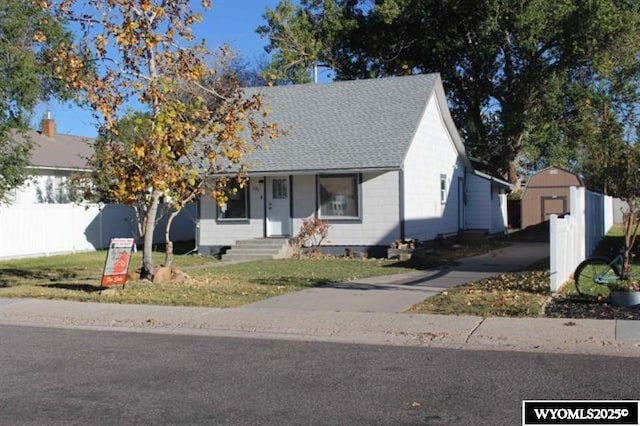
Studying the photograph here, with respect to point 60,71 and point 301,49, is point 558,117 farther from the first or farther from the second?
point 60,71

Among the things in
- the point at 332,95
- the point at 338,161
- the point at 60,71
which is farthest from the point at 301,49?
the point at 60,71

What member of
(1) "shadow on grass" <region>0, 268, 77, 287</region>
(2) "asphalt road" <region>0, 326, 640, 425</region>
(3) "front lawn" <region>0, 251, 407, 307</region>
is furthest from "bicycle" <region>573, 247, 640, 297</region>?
Answer: (1) "shadow on grass" <region>0, 268, 77, 287</region>

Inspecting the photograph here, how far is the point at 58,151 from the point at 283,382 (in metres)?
26.3

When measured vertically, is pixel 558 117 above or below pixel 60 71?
above

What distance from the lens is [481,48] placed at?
36.2 metres

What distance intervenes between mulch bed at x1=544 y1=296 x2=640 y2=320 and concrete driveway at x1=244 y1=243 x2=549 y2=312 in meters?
2.30

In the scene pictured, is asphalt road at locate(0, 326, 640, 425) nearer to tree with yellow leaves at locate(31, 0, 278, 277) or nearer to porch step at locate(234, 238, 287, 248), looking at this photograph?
tree with yellow leaves at locate(31, 0, 278, 277)

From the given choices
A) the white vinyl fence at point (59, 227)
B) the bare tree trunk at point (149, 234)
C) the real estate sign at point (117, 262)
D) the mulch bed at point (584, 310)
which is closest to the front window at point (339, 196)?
the white vinyl fence at point (59, 227)

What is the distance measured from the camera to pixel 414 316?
11094mm

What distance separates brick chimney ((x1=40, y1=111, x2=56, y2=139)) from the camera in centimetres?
3294

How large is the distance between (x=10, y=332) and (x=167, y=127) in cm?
490

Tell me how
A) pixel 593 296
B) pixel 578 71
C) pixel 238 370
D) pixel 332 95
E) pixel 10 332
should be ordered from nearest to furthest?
1. pixel 238 370
2. pixel 10 332
3. pixel 593 296
4. pixel 332 95
5. pixel 578 71

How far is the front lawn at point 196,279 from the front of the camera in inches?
536

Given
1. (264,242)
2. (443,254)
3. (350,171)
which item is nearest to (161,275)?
(264,242)
